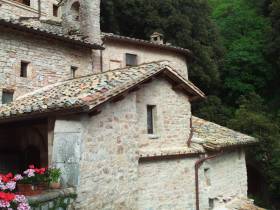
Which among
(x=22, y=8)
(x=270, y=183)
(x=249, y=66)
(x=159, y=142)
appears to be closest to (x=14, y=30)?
(x=159, y=142)

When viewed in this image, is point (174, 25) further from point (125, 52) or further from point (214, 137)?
point (214, 137)

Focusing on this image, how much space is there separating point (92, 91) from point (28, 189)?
93.4 inches

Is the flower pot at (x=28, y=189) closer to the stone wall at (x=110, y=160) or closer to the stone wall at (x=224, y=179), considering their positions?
the stone wall at (x=110, y=160)

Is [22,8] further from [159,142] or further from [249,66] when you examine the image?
[159,142]

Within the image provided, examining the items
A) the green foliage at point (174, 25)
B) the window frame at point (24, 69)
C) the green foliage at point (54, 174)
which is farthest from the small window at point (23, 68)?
the green foliage at point (174, 25)

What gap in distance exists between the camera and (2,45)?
12.3m

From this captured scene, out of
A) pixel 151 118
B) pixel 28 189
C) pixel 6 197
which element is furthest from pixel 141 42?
pixel 6 197

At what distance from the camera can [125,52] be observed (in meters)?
20.2

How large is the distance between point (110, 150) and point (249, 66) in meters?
24.9

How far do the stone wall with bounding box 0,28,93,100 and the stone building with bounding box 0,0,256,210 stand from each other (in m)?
0.03

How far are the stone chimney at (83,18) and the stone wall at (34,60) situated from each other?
5.92 ft

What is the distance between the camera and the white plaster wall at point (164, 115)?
9961 millimetres

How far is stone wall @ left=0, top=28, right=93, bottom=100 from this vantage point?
12.4 m

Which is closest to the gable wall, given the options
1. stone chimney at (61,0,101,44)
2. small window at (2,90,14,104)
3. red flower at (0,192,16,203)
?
red flower at (0,192,16,203)
